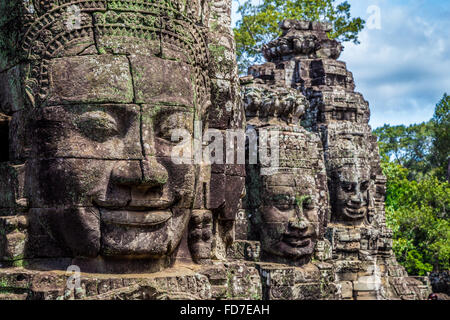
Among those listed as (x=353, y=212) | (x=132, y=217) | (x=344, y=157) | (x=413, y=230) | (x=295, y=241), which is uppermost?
(x=344, y=157)

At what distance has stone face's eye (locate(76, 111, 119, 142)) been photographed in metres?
4.50

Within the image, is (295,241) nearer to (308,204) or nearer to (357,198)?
(308,204)

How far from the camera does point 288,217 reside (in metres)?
9.20

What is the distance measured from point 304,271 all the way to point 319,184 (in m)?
1.76

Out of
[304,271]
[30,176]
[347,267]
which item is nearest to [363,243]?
[347,267]

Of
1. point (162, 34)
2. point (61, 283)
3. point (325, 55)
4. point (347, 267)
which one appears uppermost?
point (325, 55)

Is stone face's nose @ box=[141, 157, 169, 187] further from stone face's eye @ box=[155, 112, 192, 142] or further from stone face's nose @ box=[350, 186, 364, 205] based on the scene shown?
stone face's nose @ box=[350, 186, 364, 205]

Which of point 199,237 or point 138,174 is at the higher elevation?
point 138,174

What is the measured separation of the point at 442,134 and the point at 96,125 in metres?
30.9

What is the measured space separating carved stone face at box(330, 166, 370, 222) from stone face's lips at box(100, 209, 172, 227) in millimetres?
9367

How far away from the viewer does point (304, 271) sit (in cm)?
928

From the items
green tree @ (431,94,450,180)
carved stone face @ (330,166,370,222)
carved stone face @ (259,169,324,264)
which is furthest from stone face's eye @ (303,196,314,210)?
green tree @ (431,94,450,180)

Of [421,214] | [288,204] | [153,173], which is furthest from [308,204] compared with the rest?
[421,214]
